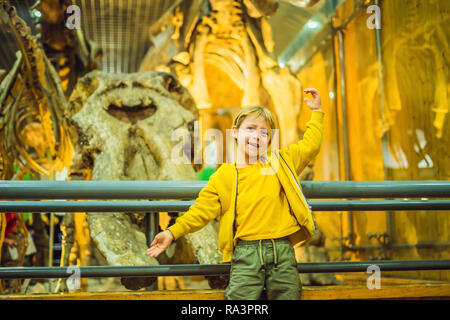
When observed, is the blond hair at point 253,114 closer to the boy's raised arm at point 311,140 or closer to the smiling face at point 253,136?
the smiling face at point 253,136

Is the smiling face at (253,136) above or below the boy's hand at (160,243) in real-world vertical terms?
above

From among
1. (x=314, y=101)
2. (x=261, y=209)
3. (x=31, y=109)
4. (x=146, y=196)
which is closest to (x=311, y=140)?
(x=314, y=101)

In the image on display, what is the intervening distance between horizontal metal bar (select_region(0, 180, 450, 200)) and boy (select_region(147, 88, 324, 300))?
0.09 m

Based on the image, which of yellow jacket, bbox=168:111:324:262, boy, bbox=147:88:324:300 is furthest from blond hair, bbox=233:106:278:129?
yellow jacket, bbox=168:111:324:262

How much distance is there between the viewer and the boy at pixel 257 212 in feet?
4.81

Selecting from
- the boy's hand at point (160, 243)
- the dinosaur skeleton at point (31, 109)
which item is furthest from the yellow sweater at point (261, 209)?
the dinosaur skeleton at point (31, 109)

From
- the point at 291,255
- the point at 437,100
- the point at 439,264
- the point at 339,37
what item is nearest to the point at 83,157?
the point at 291,255

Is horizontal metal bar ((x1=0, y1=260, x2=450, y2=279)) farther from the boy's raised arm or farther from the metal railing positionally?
the boy's raised arm

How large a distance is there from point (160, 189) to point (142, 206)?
15 centimetres

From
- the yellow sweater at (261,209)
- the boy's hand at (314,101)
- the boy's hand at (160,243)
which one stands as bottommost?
the boy's hand at (160,243)

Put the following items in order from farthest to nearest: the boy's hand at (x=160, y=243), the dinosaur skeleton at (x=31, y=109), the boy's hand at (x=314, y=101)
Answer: the dinosaur skeleton at (x=31, y=109), the boy's hand at (x=314, y=101), the boy's hand at (x=160, y=243)

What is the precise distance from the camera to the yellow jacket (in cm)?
153

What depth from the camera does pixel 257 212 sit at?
5.04 feet
